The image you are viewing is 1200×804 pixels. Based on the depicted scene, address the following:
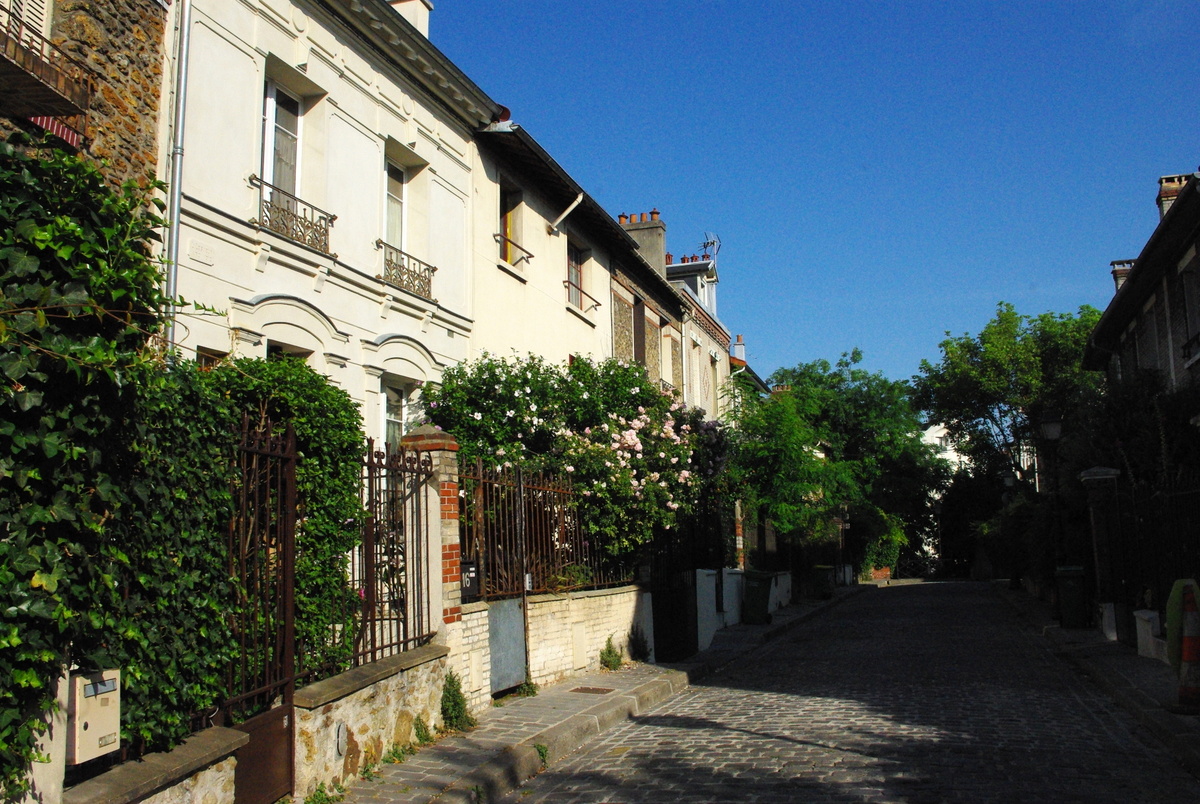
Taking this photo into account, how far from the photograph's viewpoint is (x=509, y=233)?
1555 cm

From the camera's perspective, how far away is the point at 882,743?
768 centimetres

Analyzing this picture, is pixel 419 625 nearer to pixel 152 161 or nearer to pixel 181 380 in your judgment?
pixel 181 380

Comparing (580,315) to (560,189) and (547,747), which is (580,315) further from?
(547,747)

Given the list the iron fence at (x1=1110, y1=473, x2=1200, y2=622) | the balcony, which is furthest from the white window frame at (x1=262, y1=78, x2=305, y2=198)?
the iron fence at (x1=1110, y1=473, x2=1200, y2=622)

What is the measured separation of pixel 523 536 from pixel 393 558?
2626 mm

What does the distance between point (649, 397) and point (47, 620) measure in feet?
37.3

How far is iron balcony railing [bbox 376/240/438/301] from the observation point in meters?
12.0

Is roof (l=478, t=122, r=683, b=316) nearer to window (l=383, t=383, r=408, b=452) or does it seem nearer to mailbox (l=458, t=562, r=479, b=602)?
window (l=383, t=383, r=408, b=452)

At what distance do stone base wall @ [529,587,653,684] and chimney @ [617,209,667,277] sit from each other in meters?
12.7

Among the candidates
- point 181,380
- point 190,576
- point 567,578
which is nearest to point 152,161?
point 181,380

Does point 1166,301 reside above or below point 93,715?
above

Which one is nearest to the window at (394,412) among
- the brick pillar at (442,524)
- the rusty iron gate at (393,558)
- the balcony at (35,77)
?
the brick pillar at (442,524)

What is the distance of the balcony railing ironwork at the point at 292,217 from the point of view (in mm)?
9891

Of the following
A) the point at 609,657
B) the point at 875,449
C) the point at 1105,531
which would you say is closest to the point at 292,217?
the point at 609,657
